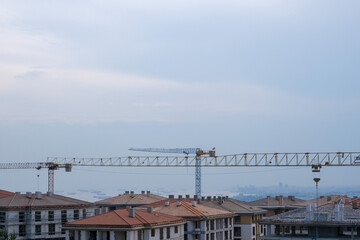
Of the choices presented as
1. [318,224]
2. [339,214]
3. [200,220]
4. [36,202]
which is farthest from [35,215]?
[339,214]

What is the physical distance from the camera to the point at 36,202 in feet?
271

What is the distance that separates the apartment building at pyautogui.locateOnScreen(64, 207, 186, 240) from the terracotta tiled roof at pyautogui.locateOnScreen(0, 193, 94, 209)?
19634mm

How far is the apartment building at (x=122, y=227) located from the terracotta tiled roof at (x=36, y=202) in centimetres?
1963

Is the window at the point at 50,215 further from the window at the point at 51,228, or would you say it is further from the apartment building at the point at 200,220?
the apartment building at the point at 200,220

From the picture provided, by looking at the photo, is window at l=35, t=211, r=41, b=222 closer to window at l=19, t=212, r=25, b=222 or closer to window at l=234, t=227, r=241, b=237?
window at l=19, t=212, r=25, b=222

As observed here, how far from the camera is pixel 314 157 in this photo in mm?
140750

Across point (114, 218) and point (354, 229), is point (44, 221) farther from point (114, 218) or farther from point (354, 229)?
point (354, 229)

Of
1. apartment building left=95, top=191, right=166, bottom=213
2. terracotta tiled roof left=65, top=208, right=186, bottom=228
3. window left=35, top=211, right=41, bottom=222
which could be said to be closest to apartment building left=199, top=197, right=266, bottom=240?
apartment building left=95, top=191, right=166, bottom=213

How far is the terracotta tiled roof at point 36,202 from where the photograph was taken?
80500mm

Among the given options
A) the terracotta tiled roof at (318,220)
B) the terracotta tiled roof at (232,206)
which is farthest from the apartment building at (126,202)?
the terracotta tiled roof at (318,220)

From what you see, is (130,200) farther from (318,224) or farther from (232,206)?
(318,224)

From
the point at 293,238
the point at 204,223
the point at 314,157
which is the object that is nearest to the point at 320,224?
the point at 293,238

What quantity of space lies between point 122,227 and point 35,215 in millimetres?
25926

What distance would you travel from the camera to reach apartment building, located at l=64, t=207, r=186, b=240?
59312 millimetres
